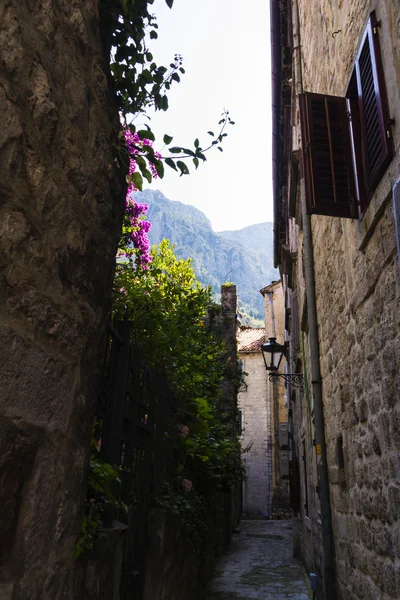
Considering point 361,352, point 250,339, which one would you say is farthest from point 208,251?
point 361,352

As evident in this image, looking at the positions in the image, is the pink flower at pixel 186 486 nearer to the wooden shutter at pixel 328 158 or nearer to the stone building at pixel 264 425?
the wooden shutter at pixel 328 158

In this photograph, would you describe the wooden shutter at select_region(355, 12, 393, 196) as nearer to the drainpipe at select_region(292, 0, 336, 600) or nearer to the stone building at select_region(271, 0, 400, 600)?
the stone building at select_region(271, 0, 400, 600)

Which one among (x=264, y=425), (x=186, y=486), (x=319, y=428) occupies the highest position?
(x=264, y=425)

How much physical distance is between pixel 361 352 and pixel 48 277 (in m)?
2.54

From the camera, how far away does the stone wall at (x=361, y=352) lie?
276cm

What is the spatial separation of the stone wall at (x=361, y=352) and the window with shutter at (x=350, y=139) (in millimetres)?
85

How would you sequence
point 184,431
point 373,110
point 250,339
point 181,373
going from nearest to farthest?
point 373,110, point 184,431, point 181,373, point 250,339

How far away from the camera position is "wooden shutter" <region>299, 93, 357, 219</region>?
3688 mm

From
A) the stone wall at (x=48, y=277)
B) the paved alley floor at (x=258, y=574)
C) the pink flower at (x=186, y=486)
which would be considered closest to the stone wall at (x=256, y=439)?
the paved alley floor at (x=258, y=574)

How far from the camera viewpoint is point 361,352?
3.59 m

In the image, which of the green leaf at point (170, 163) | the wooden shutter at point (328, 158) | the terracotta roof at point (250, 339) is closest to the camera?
the green leaf at point (170, 163)

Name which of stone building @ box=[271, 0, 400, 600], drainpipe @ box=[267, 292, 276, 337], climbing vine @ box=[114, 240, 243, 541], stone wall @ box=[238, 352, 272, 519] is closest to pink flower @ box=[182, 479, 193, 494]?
climbing vine @ box=[114, 240, 243, 541]

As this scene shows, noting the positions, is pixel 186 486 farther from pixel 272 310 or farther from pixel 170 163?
pixel 272 310

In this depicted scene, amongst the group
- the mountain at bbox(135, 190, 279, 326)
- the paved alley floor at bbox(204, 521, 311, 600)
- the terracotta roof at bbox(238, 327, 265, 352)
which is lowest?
the paved alley floor at bbox(204, 521, 311, 600)
